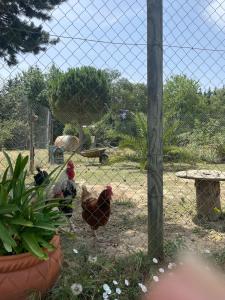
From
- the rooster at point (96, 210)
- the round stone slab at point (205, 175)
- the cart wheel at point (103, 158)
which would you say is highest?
the round stone slab at point (205, 175)

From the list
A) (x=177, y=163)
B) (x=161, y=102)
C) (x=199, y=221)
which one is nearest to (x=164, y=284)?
(x=161, y=102)

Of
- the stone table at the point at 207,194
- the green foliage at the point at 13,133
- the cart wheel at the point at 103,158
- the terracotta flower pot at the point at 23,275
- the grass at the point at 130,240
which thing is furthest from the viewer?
the cart wheel at the point at 103,158

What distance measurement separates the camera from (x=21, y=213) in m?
2.16

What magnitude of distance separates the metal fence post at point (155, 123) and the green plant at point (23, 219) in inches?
27.5

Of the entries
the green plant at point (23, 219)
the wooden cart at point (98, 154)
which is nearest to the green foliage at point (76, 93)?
the wooden cart at point (98, 154)

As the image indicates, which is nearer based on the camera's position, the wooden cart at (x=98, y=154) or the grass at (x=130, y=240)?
the grass at (x=130, y=240)

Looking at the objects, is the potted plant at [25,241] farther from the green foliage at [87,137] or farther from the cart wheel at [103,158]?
the green foliage at [87,137]

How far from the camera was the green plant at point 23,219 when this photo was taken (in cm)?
204

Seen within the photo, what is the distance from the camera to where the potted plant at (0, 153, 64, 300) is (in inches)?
77.7

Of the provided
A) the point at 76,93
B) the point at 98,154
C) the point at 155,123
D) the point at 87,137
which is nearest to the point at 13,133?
the point at 98,154

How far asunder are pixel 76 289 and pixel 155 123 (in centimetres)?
119

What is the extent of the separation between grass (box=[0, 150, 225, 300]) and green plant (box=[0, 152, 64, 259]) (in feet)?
1.15

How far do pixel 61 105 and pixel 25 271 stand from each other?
1684 cm

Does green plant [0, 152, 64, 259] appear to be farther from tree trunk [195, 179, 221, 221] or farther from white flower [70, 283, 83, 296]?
tree trunk [195, 179, 221, 221]
